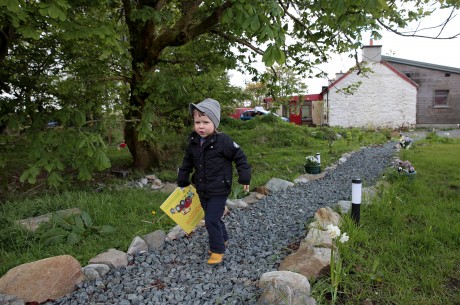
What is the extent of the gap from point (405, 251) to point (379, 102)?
21.5m

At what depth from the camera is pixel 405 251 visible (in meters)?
2.87

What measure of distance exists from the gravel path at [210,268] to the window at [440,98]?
22425mm

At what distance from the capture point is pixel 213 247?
121 inches

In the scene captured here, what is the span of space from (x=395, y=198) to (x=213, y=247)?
2.68m

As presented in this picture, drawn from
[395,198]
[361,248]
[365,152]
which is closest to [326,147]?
[365,152]

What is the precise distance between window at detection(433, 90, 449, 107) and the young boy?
24432 millimetres

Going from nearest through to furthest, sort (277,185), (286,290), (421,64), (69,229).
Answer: (286,290) → (69,229) → (277,185) → (421,64)

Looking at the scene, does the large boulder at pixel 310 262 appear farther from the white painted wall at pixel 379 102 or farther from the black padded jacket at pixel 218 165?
the white painted wall at pixel 379 102

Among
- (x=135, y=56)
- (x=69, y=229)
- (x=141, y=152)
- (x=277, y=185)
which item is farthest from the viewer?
(x=141, y=152)

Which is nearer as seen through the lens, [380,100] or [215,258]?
[215,258]

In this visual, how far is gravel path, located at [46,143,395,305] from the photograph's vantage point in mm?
2447

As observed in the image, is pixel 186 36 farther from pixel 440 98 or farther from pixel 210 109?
pixel 440 98

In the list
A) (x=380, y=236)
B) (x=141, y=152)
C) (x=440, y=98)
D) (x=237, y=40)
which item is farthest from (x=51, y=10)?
(x=440, y=98)

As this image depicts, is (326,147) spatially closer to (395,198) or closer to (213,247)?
(395,198)
